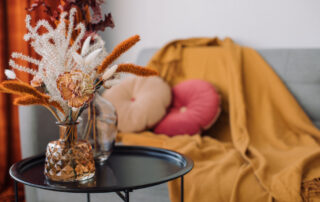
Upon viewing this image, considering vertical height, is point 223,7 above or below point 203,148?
above

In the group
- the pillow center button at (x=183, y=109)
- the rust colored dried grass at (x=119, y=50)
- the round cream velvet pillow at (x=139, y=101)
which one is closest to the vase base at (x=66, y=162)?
the rust colored dried grass at (x=119, y=50)

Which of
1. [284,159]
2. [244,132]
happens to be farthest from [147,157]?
[244,132]

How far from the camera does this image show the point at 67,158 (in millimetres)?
Answer: 837

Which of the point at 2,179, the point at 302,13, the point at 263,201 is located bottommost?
the point at 2,179

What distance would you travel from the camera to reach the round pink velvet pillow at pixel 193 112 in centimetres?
174

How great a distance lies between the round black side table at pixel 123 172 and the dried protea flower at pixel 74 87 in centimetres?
20

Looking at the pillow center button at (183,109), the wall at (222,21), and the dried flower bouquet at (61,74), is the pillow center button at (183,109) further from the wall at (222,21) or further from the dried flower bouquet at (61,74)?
the dried flower bouquet at (61,74)

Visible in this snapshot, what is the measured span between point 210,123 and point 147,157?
0.69m

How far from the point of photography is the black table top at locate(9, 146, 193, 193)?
2.67 ft

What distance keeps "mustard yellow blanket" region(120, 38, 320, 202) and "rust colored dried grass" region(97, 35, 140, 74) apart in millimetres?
552

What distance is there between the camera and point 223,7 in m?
2.24

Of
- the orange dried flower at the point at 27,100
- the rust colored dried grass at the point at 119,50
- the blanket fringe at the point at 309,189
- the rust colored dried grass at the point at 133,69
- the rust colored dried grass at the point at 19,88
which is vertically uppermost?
the rust colored dried grass at the point at 119,50

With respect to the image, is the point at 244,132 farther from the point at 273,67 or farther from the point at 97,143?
the point at 97,143

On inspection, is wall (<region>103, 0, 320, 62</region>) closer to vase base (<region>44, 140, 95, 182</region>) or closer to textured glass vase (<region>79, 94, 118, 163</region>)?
textured glass vase (<region>79, 94, 118, 163</region>)
